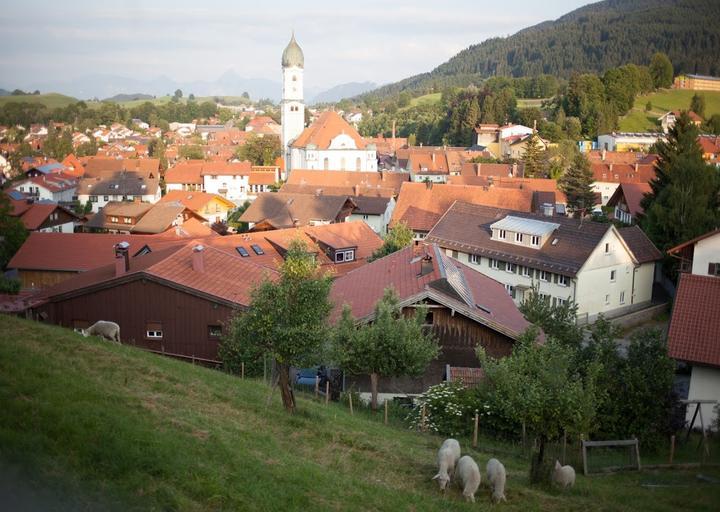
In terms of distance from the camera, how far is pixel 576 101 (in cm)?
11588

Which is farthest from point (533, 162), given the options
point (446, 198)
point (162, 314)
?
point (162, 314)

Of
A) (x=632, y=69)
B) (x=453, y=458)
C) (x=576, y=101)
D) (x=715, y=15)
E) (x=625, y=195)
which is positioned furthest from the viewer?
(x=715, y=15)

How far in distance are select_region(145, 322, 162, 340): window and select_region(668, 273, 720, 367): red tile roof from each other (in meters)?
16.8

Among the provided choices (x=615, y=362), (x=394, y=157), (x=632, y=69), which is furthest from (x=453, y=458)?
(x=632, y=69)

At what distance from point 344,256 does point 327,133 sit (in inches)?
1953

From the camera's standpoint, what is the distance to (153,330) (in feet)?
78.5

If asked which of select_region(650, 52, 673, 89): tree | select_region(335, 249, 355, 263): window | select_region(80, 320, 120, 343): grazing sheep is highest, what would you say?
select_region(650, 52, 673, 89): tree

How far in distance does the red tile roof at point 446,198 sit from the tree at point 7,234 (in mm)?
26911

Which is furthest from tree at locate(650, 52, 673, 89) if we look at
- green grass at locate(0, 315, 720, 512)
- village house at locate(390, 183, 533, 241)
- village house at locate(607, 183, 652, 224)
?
green grass at locate(0, 315, 720, 512)

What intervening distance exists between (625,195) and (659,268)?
11.3 m

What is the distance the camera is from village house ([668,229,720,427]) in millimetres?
19594

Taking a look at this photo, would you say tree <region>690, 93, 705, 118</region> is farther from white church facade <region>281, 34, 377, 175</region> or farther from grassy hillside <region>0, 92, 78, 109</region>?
grassy hillside <region>0, 92, 78, 109</region>

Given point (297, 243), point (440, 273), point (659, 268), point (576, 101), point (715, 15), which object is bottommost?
point (659, 268)

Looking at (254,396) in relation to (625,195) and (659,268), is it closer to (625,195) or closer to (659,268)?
(659,268)
